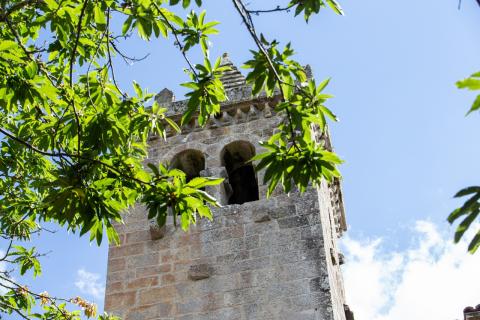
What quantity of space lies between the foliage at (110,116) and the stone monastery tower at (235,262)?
8.31 ft

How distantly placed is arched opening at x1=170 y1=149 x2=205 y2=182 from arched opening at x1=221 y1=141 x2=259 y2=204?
42 centimetres

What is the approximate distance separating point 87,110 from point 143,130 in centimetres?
48

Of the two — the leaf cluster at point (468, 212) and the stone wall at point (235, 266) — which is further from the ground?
the stone wall at point (235, 266)

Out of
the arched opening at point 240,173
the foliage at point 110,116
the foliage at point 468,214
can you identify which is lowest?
the foliage at point 468,214

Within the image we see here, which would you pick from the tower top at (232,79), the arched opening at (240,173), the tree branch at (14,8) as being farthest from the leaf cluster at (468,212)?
the tower top at (232,79)

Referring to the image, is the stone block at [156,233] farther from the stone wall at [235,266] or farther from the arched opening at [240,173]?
the arched opening at [240,173]

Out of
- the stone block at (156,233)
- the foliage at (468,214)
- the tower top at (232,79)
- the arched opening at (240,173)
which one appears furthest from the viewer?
the tower top at (232,79)

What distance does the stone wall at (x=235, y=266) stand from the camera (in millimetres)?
8641

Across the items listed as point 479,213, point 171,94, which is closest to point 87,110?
point 479,213

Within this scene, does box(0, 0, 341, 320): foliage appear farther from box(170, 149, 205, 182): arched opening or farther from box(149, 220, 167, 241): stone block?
box(170, 149, 205, 182): arched opening

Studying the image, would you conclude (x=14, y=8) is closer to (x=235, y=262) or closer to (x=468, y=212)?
(x=468, y=212)

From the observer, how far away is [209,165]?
35.1 feet

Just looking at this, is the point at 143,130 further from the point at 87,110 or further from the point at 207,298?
the point at 207,298

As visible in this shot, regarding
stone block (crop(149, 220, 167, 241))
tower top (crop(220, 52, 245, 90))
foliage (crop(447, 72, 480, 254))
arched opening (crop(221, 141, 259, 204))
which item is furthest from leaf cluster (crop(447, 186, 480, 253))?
tower top (crop(220, 52, 245, 90))
